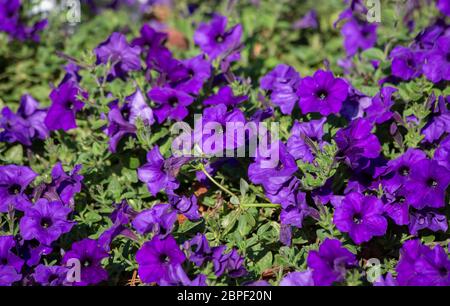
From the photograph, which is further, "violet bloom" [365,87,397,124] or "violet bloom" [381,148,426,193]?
"violet bloom" [365,87,397,124]

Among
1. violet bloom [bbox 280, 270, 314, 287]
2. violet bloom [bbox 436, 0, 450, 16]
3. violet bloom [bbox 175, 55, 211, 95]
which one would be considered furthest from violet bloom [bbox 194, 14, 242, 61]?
violet bloom [bbox 280, 270, 314, 287]

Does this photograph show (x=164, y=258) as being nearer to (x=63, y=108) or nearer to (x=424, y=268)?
(x=424, y=268)

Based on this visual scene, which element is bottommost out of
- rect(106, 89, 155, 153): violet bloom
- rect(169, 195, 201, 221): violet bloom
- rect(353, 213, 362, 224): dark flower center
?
rect(353, 213, 362, 224): dark flower center

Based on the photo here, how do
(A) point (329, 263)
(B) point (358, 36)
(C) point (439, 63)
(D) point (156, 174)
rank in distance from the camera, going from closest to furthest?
(A) point (329, 263) < (D) point (156, 174) < (C) point (439, 63) < (B) point (358, 36)

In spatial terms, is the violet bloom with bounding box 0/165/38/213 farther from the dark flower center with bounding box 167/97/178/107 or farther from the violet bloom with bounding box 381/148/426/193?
the violet bloom with bounding box 381/148/426/193

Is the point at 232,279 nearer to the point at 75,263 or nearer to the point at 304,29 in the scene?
the point at 75,263

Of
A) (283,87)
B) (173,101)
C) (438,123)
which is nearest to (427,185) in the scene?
(438,123)

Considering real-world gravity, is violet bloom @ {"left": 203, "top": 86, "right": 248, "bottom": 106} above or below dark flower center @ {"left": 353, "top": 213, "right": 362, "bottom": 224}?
above
